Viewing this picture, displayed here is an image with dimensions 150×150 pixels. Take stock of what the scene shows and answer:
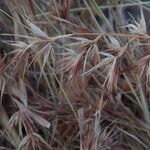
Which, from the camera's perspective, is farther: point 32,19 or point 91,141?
point 32,19

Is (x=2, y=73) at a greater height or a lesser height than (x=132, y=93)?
greater

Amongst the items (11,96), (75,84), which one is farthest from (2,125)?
(75,84)

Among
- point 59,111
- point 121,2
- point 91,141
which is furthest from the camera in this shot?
point 121,2

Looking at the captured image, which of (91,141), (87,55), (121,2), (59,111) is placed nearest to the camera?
(87,55)

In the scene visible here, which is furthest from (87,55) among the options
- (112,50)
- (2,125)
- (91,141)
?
Answer: (2,125)

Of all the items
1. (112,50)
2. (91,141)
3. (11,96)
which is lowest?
(91,141)

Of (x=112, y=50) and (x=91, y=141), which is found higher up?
(x=112, y=50)

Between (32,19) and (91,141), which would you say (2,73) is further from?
(91,141)

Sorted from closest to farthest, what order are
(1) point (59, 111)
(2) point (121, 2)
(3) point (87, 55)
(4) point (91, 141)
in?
1. (3) point (87, 55)
2. (4) point (91, 141)
3. (1) point (59, 111)
4. (2) point (121, 2)

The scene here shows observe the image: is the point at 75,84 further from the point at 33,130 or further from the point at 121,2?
the point at 121,2
